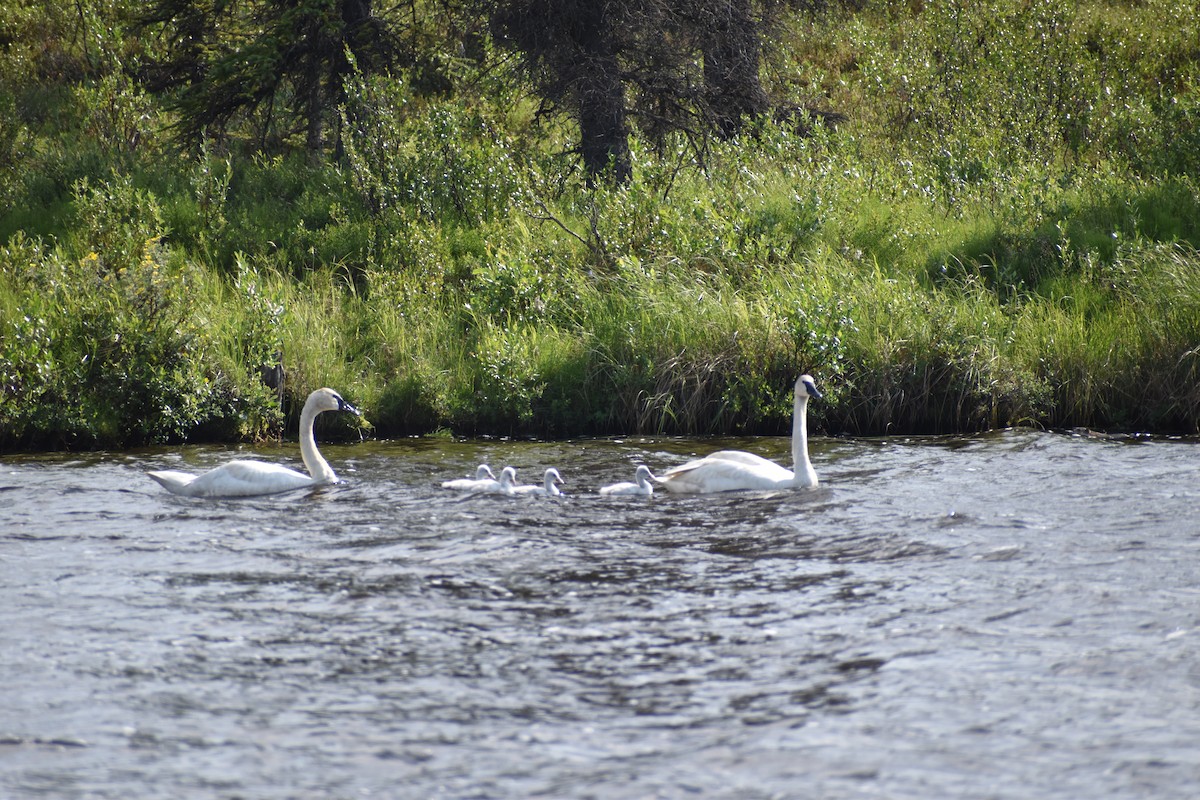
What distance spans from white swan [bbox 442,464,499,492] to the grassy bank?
2819 mm

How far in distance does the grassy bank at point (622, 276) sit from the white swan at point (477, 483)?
2819 millimetres

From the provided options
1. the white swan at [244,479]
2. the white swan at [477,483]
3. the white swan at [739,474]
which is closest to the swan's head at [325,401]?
the white swan at [244,479]

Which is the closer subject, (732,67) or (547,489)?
(547,489)

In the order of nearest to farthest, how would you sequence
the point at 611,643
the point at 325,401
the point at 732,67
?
1. the point at 611,643
2. the point at 325,401
3. the point at 732,67

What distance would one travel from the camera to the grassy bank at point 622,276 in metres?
13.2

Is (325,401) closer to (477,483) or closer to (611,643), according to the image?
(477,483)

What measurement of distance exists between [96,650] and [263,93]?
1544 cm

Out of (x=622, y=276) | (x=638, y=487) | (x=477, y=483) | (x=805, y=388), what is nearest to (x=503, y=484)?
(x=477, y=483)

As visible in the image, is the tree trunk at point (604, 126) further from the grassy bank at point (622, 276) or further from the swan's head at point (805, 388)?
the swan's head at point (805, 388)

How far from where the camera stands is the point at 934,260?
15.7 metres

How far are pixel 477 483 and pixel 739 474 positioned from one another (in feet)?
6.96

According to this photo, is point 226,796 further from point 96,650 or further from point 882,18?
point 882,18

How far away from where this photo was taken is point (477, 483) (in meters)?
10.5

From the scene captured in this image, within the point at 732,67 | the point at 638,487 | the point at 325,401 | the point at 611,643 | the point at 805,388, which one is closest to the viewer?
the point at 611,643
